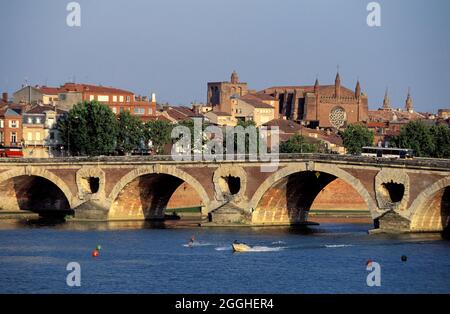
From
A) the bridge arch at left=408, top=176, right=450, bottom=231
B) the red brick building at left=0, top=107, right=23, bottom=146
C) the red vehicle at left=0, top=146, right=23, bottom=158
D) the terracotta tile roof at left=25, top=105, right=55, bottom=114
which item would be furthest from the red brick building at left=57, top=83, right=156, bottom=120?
the bridge arch at left=408, top=176, right=450, bottom=231

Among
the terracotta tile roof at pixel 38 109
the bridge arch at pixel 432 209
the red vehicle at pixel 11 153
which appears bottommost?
the bridge arch at pixel 432 209

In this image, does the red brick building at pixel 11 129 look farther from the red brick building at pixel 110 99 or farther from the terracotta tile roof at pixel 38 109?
the red brick building at pixel 110 99

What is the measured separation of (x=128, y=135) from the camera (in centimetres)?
16788

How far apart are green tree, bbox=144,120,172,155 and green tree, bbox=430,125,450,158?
33937 millimetres

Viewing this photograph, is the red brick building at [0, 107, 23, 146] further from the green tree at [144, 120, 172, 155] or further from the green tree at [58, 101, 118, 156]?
the green tree at [144, 120, 172, 155]

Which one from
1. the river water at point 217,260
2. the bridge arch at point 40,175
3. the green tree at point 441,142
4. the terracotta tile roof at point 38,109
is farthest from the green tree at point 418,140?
the bridge arch at point 40,175

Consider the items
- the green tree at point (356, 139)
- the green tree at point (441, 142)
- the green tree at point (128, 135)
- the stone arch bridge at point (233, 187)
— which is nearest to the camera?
the stone arch bridge at point (233, 187)

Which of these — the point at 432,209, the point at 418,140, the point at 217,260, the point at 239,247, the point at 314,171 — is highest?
the point at 418,140

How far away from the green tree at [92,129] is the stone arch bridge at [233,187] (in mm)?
12927

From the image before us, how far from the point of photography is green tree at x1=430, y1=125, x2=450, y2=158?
6575 inches

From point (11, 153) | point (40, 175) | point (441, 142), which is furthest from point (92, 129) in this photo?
point (441, 142)

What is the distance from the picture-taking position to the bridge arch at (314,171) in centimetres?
12219

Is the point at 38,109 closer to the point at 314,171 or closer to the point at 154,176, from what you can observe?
the point at 154,176

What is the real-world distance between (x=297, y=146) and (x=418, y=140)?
15.8 metres
